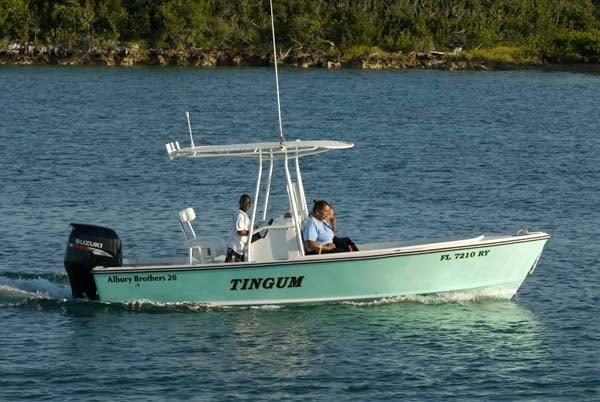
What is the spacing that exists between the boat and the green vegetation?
69801 millimetres

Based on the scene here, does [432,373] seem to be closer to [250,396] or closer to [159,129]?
[250,396]

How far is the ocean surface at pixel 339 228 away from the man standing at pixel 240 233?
98 centimetres

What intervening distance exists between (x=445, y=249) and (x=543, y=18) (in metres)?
79.5

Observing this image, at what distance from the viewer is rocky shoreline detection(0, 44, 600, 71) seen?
89.5 metres

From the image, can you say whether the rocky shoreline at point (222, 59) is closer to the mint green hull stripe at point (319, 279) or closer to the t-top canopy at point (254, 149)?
the t-top canopy at point (254, 149)

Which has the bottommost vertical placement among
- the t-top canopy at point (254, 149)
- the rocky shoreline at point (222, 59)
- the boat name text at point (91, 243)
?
the rocky shoreline at point (222, 59)

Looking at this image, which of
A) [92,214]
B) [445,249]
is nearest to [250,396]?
[445,249]

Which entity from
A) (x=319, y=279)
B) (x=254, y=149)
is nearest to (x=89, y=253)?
(x=254, y=149)

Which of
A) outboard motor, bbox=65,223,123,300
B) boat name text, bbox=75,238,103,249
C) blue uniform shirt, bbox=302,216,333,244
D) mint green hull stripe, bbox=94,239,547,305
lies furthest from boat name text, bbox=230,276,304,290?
boat name text, bbox=75,238,103,249

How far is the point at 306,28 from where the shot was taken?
304ft

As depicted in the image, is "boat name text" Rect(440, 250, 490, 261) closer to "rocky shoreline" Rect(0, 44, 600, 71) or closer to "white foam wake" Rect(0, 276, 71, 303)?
"white foam wake" Rect(0, 276, 71, 303)

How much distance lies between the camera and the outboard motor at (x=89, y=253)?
21.8m

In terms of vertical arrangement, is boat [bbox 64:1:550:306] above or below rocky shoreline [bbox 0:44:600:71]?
above

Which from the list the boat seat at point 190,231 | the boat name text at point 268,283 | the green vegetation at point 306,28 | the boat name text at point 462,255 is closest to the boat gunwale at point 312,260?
the boat name text at point 462,255
